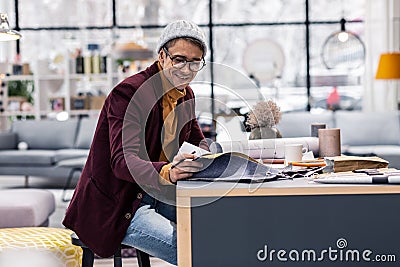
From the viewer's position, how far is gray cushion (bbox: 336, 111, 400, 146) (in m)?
7.91

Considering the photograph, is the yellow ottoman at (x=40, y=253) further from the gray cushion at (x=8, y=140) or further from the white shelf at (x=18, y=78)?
the white shelf at (x=18, y=78)

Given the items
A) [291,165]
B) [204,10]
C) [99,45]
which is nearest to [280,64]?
[204,10]

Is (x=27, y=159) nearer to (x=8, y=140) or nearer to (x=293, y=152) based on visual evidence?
(x=8, y=140)

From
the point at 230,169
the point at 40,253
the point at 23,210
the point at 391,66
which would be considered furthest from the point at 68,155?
the point at 230,169

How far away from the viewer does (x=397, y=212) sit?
1752 millimetres

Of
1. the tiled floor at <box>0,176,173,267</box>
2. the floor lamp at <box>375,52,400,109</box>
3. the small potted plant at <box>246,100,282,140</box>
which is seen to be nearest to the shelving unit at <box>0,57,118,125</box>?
the tiled floor at <box>0,176,173,267</box>

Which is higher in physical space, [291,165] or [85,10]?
[85,10]

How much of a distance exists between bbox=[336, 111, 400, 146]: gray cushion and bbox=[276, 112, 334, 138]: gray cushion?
0.56 ft

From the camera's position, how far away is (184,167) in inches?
73.7

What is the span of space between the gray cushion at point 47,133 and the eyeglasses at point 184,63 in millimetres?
6694

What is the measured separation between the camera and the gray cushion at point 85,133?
28.0 feet

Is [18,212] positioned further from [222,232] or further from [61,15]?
[61,15]

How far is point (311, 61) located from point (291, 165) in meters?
7.82

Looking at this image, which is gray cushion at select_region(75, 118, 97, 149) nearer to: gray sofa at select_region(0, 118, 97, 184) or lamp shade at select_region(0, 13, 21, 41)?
gray sofa at select_region(0, 118, 97, 184)
